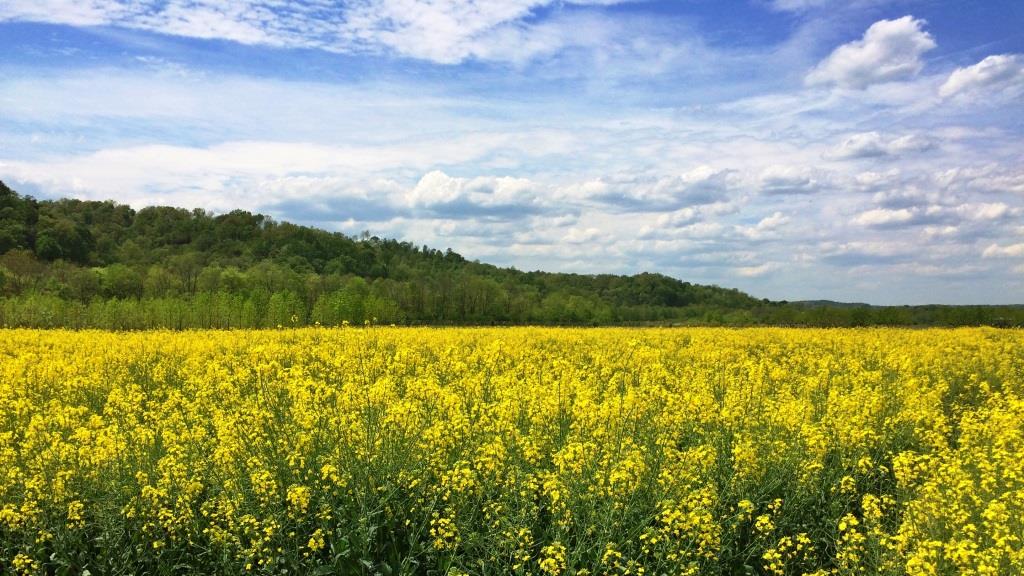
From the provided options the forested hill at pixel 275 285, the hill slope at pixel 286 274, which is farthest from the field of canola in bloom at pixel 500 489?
the hill slope at pixel 286 274

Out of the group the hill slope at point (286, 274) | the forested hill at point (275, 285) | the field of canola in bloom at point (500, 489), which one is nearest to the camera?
the field of canola in bloom at point (500, 489)

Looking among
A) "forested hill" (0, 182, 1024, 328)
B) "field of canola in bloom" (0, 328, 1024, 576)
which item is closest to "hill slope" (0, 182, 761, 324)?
"forested hill" (0, 182, 1024, 328)

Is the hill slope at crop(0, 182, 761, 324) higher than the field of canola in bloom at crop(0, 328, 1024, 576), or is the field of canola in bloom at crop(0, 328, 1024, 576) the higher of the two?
the hill slope at crop(0, 182, 761, 324)

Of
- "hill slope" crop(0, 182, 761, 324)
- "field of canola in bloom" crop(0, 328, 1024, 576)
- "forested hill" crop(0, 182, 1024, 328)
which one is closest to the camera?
"field of canola in bloom" crop(0, 328, 1024, 576)

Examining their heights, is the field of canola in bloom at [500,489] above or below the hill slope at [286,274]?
below

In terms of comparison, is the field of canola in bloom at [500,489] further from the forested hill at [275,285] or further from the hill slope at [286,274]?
the hill slope at [286,274]

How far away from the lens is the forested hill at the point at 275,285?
43906 mm

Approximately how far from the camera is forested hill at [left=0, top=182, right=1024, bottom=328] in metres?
43.9

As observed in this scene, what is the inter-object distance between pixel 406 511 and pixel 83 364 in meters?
12.9

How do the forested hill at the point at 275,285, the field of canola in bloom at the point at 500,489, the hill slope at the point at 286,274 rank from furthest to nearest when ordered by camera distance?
the hill slope at the point at 286,274 → the forested hill at the point at 275,285 → the field of canola in bloom at the point at 500,489

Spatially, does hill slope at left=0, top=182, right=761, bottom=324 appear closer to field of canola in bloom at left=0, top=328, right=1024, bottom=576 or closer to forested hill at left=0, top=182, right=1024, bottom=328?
forested hill at left=0, top=182, right=1024, bottom=328

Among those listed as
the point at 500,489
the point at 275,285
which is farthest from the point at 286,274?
the point at 500,489

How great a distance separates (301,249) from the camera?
96.7 m

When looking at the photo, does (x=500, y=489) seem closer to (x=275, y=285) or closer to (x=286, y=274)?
(x=275, y=285)
